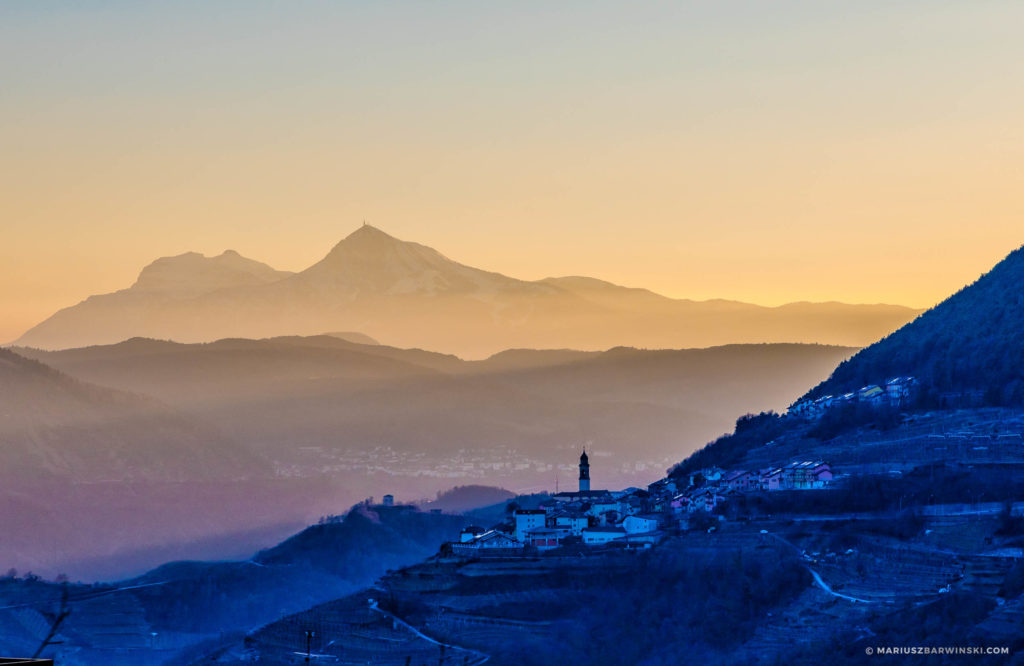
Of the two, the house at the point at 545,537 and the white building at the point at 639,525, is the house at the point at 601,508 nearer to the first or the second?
the house at the point at 545,537

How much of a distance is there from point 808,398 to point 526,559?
36927 mm

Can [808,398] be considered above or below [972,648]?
above

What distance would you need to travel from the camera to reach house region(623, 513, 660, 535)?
110 meters

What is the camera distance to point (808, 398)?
13825 centimetres

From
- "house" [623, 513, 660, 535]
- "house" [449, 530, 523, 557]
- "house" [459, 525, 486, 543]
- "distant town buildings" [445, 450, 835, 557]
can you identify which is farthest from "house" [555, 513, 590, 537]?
"house" [459, 525, 486, 543]

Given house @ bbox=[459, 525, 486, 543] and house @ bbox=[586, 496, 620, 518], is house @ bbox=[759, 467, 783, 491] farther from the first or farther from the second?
house @ bbox=[459, 525, 486, 543]

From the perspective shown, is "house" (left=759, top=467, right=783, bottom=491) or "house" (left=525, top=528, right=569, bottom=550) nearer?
"house" (left=525, top=528, right=569, bottom=550)

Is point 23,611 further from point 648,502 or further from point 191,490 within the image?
point 191,490

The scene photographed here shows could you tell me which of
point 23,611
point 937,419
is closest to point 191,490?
point 23,611

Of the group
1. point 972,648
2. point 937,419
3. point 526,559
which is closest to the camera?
point 972,648

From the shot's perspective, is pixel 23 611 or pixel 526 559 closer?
pixel 526 559

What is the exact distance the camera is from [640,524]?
361 ft

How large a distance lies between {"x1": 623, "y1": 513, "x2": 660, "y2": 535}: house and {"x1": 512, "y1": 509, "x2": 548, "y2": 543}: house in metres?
4.68

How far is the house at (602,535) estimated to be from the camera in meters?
109
